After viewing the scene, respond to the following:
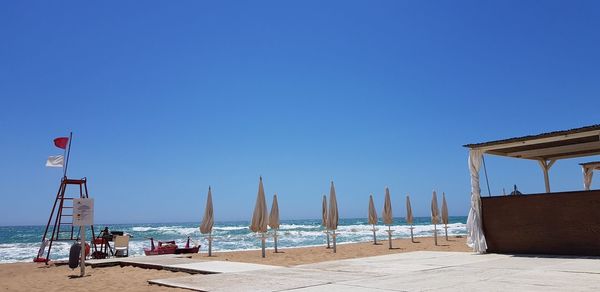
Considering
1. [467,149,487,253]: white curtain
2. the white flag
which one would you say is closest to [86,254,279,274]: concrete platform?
the white flag

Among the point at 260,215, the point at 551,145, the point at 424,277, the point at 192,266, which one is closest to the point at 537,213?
the point at 551,145

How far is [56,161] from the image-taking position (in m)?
13.7

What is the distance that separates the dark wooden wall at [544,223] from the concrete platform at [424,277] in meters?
0.86

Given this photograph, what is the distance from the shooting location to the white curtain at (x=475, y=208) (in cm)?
1218

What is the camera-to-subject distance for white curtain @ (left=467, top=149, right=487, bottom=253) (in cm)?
1218

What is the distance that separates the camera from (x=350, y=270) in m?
8.95

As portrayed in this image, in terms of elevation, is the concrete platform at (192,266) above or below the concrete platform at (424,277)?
below

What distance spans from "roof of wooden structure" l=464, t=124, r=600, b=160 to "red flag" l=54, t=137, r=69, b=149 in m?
12.0

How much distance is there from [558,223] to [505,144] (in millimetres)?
2260

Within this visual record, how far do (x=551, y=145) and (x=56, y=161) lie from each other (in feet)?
47.0

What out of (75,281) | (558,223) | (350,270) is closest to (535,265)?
(558,223)

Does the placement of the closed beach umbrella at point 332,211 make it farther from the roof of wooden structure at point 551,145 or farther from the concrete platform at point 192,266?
the concrete platform at point 192,266

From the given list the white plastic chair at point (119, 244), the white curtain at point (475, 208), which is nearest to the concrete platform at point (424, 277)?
the white curtain at point (475, 208)

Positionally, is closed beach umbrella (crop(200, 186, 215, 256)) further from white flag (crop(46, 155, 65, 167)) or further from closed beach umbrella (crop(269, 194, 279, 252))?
white flag (crop(46, 155, 65, 167))
